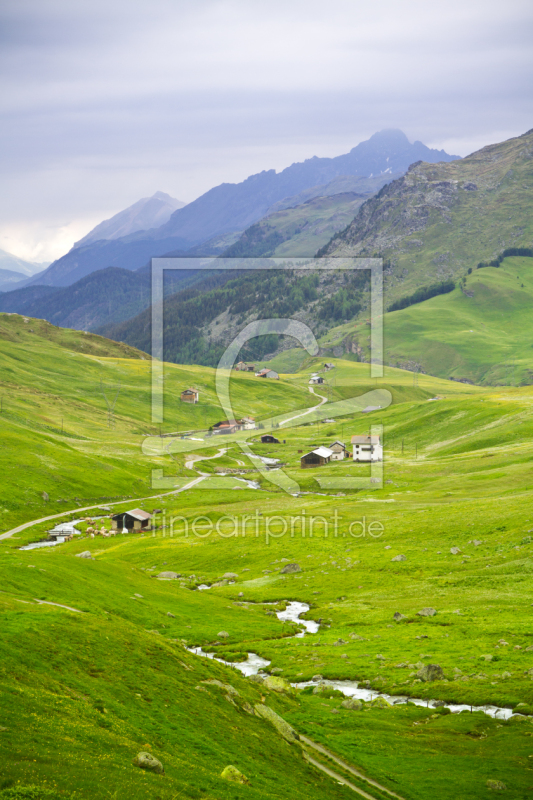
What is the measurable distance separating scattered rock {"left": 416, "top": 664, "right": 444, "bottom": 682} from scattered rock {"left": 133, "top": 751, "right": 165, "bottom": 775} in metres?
33.9

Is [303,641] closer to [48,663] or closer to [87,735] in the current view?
[48,663]

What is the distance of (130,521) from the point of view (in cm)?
13488

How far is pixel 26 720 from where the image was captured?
25.6 m

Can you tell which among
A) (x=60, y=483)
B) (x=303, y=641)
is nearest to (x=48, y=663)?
(x=303, y=641)

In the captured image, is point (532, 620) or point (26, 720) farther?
point (532, 620)

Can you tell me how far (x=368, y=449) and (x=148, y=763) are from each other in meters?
175

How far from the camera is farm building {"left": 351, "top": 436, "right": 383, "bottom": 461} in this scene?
644 ft

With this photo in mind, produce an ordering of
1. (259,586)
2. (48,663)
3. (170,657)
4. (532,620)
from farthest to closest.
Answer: (259,586)
(532,620)
(170,657)
(48,663)

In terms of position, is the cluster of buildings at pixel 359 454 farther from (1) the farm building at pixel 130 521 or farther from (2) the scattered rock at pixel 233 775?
(2) the scattered rock at pixel 233 775

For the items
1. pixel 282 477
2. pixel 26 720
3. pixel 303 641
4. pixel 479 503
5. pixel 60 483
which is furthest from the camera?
pixel 282 477

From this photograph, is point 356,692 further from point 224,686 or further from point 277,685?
point 224,686

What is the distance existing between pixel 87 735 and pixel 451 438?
181059 millimetres

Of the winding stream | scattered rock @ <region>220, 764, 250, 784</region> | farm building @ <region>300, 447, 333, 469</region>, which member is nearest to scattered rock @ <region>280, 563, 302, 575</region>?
the winding stream

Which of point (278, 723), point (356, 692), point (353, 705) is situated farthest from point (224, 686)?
point (356, 692)
